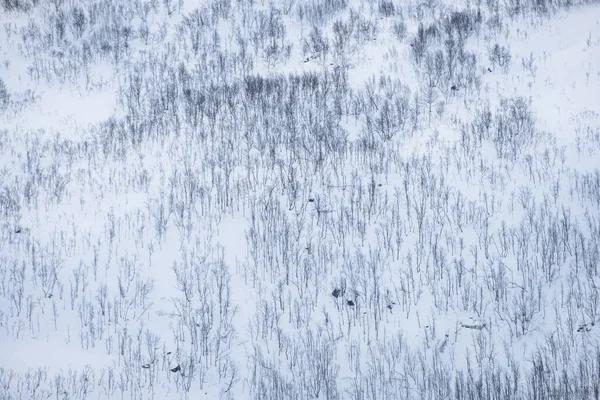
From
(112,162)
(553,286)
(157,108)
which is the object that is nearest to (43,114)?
(157,108)

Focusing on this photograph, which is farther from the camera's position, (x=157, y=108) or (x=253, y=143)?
(x=157, y=108)

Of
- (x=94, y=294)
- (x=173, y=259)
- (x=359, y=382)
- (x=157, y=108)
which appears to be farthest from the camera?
(x=157, y=108)

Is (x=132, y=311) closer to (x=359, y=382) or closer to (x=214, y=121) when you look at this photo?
(x=359, y=382)

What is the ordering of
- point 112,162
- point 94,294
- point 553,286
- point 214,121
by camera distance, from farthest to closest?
1. point 214,121
2. point 112,162
3. point 94,294
4. point 553,286

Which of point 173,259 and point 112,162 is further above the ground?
point 112,162

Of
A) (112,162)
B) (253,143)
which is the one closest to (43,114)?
(112,162)

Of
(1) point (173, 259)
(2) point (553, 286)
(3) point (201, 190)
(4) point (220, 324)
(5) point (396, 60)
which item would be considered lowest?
(4) point (220, 324)
